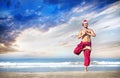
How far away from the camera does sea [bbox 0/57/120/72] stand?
3787 millimetres

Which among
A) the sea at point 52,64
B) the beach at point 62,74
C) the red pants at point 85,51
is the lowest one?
the beach at point 62,74

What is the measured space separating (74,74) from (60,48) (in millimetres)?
389

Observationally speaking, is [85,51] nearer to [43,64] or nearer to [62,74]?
[62,74]

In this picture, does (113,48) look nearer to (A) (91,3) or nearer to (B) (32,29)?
(A) (91,3)

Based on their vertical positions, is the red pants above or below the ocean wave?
above

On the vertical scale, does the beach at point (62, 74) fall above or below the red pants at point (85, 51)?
below

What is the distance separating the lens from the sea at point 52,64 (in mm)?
3787

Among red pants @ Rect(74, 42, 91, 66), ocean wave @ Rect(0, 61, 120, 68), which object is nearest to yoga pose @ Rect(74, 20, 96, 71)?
red pants @ Rect(74, 42, 91, 66)

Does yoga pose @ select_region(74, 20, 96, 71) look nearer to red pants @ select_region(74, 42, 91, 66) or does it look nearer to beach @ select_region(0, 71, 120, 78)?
red pants @ select_region(74, 42, 91, 66)

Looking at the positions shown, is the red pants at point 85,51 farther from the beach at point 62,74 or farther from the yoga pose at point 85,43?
the beach at point 62,74

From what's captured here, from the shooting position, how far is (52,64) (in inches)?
149

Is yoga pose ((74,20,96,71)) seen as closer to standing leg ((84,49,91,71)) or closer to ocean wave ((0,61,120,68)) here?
standing leg ((84,49,91,71))

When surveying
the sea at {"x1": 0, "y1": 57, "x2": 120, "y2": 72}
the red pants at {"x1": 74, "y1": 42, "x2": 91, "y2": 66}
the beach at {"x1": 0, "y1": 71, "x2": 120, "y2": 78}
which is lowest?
the beach at {"x1": 0, "y1": 71, "x2": 120, "y2": 78}

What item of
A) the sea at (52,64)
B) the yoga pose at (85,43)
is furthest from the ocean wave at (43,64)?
the yoga pose at (85,43)
